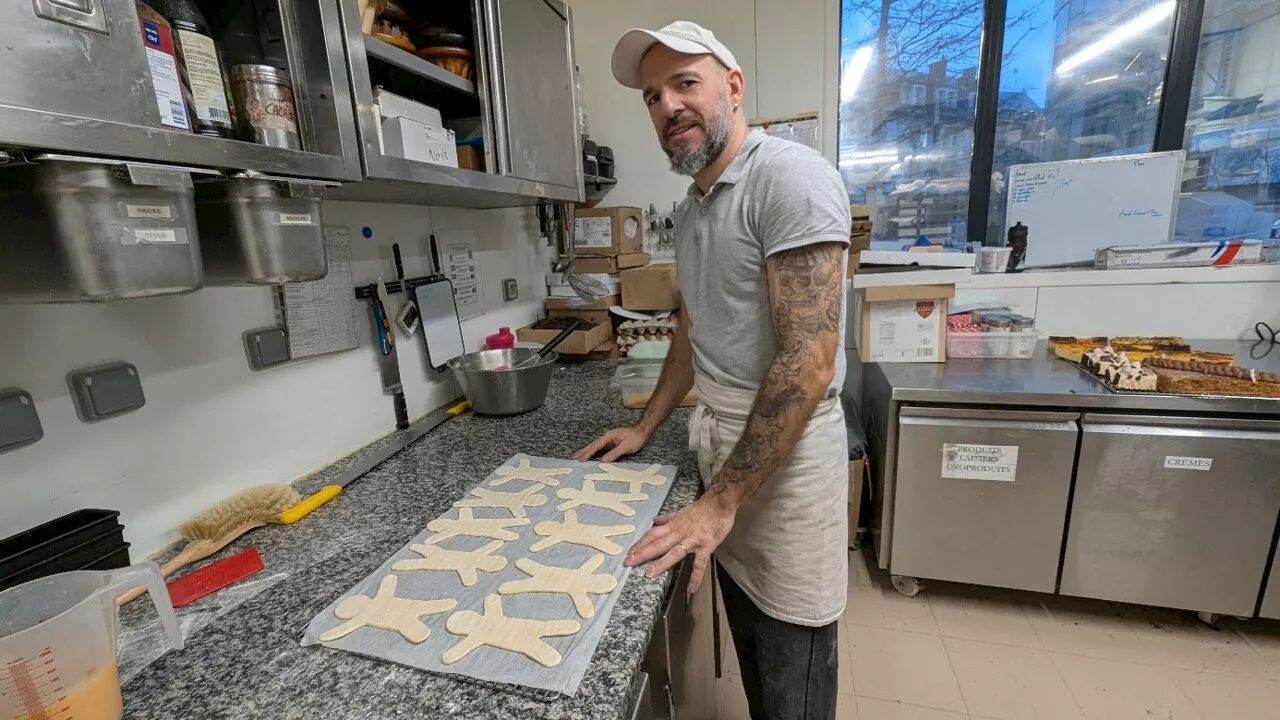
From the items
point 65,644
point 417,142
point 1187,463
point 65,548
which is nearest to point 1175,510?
point 1187,463

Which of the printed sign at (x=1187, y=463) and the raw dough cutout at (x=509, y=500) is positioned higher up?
the raw dough cutout at (x=509, y=500)

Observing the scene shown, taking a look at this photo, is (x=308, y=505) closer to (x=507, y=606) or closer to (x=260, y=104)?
(x=507, y=606)

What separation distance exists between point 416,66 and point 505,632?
1.03m

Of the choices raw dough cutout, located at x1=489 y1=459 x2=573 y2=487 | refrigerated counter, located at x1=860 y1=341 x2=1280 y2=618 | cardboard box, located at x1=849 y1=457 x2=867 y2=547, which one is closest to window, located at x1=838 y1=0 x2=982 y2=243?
refrigerated counter, located at x1=860 y1=341 x2=1280 y2=618

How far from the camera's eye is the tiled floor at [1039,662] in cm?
146

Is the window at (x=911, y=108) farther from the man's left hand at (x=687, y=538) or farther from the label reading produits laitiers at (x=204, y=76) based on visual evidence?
the label reading produits laitiers at (x=204, y=76)

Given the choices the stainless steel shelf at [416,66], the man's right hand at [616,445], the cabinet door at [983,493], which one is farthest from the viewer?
the cabinet door at [983,493]

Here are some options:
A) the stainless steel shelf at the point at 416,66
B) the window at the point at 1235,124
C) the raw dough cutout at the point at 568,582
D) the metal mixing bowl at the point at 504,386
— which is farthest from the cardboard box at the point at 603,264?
the window at the point at 1235,124

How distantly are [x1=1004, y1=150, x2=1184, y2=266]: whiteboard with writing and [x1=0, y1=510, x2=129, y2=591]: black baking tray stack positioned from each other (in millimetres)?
2955

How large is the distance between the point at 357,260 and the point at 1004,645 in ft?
7.21

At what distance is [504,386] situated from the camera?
142 centimetres

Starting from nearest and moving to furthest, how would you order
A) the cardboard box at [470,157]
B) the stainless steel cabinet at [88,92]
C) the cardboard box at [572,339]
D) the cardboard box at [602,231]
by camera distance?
the stainless steel cabinet at [88,92]
the cardboard box at [470,157]
the cardboard box at [572,339]
the cardboard box at [602,231]

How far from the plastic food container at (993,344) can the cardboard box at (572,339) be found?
1284 mm

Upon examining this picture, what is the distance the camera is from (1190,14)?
2139mm
